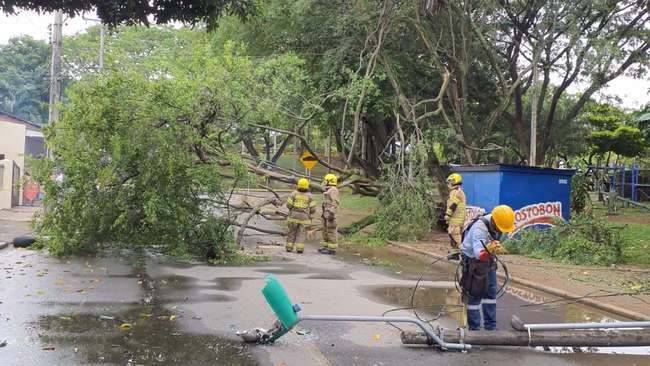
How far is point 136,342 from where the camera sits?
602 cm

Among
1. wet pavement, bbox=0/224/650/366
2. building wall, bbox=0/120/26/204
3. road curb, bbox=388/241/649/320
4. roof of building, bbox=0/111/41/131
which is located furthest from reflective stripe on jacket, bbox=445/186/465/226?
roof of building, bbox=0/111/41/131

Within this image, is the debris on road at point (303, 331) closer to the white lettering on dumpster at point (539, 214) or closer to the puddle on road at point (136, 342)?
the puddle on road at point (136, 342)

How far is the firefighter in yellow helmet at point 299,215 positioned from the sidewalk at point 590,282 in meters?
2.72

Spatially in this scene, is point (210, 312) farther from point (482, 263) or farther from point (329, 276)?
point (329, 276)

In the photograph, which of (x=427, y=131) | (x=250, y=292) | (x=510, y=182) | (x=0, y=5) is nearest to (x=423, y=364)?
(x=250, y=292)

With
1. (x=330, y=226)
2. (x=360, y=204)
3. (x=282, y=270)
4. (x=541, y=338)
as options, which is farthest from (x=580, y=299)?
(x=360, y=204)

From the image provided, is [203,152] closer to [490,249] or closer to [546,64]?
[490,249]

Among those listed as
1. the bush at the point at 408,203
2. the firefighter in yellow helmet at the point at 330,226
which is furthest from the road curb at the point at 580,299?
the bush at the point at 408,203

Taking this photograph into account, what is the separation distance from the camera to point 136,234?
467 inches

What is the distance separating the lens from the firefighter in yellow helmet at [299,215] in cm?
→ 1350

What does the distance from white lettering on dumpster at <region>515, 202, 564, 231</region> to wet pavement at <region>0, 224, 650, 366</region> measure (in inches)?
127

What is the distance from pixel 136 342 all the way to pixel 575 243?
9.58 meters

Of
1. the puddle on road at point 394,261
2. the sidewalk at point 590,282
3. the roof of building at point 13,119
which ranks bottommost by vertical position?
the puddle on road at point 394,261

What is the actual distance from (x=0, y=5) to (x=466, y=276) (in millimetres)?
5060
